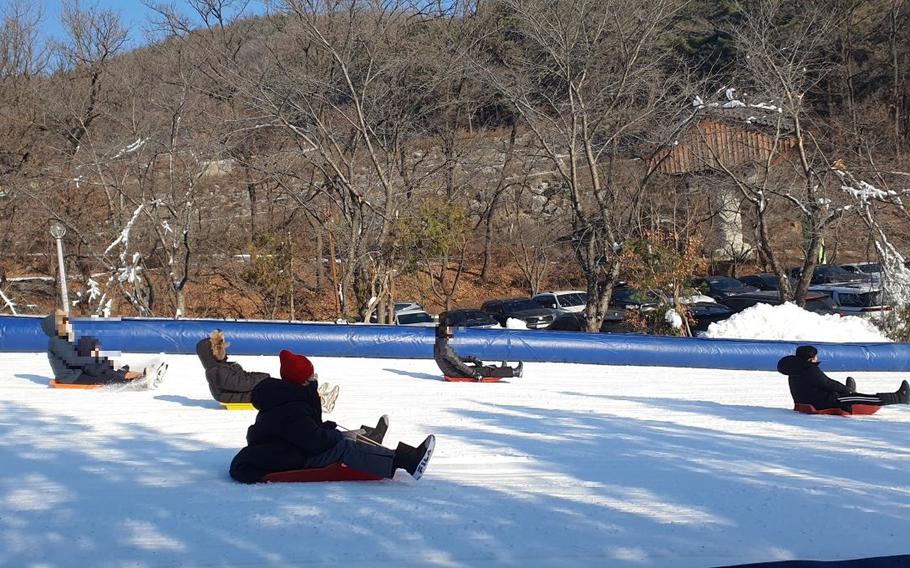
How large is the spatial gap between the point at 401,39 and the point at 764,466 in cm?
2433

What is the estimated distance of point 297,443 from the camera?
6777mm

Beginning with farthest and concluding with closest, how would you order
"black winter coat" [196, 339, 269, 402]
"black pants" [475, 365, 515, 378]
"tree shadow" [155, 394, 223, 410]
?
1. "black pants" [475, 365, 515, 378]
2. "tree shadow" [155, 394, 223, 410]
3. "black winter coat" [196, 339, 269, 402]

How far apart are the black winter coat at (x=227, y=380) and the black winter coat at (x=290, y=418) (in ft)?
13.3

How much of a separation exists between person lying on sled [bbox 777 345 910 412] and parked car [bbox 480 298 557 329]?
1870 cm

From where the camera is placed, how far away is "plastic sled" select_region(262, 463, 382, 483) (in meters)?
6.83

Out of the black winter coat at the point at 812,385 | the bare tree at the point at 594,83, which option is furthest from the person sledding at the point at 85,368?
the bare tree at the point at 594,83

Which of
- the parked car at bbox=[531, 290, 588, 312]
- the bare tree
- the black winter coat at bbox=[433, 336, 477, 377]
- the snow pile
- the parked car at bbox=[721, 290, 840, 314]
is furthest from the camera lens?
the parked car at bbox=[531, 290, 588, 312]

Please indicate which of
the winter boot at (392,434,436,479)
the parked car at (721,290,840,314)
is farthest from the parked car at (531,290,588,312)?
the winter boot at (392,434,436,479)

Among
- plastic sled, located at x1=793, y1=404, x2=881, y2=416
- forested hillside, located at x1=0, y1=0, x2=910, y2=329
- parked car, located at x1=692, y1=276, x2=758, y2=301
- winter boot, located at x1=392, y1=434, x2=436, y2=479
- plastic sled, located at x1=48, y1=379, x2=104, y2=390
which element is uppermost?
forested hillside, located at x1=0, y1=0, x2=910, y2=329

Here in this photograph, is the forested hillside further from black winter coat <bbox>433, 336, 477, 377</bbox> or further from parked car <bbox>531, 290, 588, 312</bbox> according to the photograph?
black winter coat <bbox>433, 336, 477, 377</bbox>

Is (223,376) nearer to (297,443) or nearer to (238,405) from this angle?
(238,405)

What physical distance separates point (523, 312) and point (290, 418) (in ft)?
83.0

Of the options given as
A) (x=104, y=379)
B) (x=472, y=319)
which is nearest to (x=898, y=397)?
(x=104, y=379)

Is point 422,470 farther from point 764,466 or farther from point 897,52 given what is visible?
point 897,52
